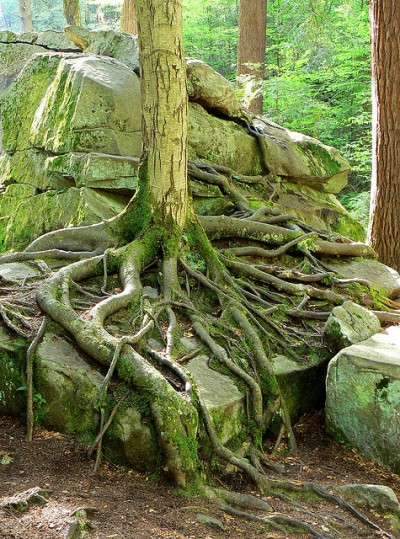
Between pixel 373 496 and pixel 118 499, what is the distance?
1.90 metres

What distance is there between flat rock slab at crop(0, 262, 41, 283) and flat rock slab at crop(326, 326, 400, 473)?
3245 millimetres

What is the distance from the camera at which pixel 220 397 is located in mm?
4672

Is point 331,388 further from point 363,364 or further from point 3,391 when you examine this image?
point 3,391

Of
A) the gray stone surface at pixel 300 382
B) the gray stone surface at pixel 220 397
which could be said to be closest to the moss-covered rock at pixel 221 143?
the gray stone surface at pixel 300 382

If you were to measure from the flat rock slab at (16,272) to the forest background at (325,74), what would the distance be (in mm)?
7704

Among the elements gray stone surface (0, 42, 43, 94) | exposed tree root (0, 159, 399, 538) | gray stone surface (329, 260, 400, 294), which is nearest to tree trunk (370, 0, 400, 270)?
gray stone surface (329, 260, 400, 294)

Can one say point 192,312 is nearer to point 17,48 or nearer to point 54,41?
point 54,41

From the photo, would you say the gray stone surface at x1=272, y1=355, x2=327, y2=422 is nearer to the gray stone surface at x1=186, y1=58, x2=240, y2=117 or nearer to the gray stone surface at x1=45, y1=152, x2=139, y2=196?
the gray stone surface at x1=45, y1=152, x2=139, y2=196

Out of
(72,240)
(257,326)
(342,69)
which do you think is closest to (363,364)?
(257,326)

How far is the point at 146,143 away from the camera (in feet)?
19.1

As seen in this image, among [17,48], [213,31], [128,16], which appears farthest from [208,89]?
[213,31]

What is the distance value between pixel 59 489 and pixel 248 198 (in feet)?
19.4

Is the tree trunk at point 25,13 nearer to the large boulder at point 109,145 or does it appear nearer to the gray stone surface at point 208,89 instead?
the large boulder at point 109,145

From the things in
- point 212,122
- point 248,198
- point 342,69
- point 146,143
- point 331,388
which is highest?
point 342,69
